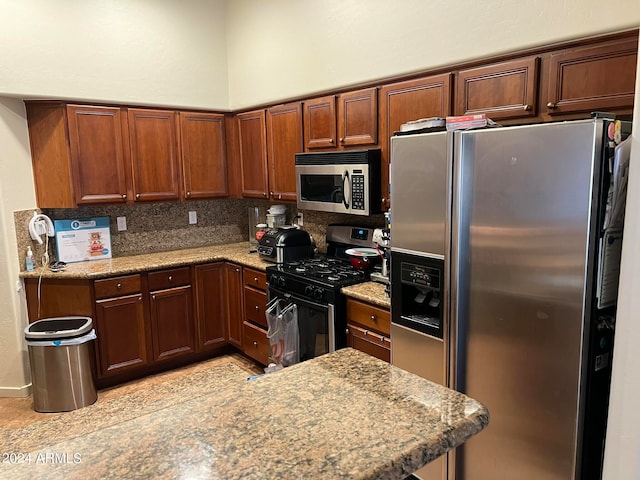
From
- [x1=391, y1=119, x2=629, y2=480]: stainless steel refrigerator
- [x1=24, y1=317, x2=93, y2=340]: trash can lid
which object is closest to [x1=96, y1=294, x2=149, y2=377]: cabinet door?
[x1=24, y1=317, x2=93, y2=340]: trash can lid

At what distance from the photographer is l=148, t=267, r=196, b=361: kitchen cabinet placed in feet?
12.1

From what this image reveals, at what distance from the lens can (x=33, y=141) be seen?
3.50 metres

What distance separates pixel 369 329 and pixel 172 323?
1897mm

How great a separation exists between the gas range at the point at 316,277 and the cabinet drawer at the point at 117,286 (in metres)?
1.06

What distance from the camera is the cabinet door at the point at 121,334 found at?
347 centimetres

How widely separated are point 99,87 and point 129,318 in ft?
5.88

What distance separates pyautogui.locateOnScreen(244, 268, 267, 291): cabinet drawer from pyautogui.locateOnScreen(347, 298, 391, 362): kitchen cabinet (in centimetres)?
98

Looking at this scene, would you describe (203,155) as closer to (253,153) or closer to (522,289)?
(253,153)

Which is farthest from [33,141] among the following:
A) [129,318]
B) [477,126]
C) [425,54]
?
[477,126]

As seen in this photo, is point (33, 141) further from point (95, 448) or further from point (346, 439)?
point (346, 439)

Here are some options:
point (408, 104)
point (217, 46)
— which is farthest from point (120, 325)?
point (408, 104)

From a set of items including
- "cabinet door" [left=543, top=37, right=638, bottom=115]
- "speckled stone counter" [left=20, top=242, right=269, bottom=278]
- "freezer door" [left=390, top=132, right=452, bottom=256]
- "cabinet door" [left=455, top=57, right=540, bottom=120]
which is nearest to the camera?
"cabinet door" [left=543, top=37, right=638, bottom=115]

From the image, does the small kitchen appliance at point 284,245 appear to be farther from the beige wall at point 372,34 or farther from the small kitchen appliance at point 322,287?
A: the beige wall at point 372,34

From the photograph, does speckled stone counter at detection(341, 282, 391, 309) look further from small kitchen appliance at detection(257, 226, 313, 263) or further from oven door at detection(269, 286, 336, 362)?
small kitchen appliance at detection(257, 226, 313, 263)
